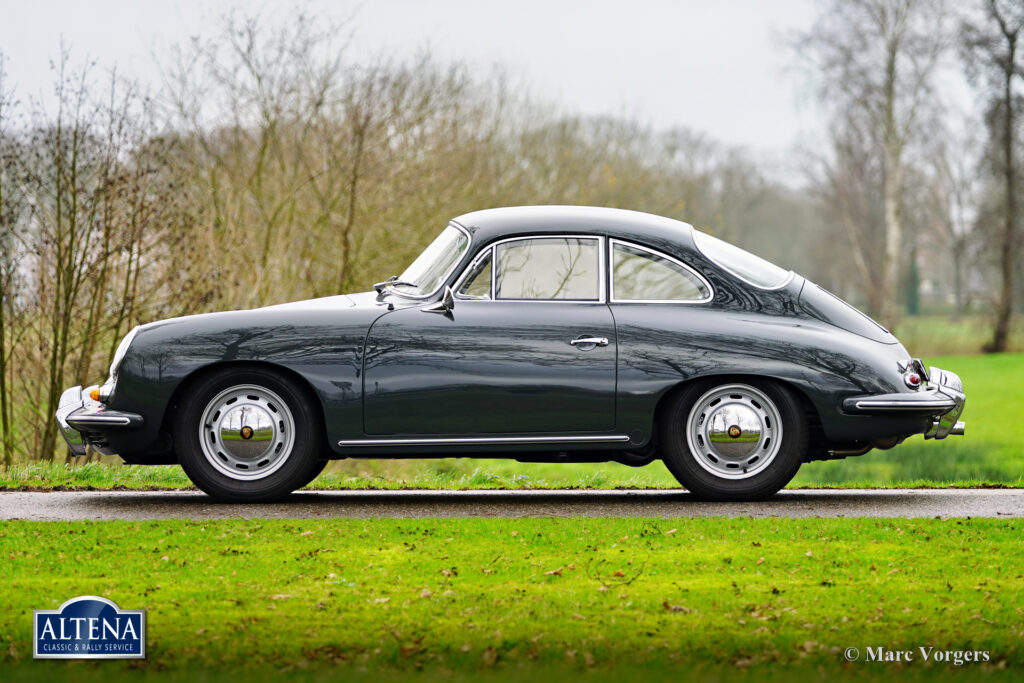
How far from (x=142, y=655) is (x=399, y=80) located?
1580 cm

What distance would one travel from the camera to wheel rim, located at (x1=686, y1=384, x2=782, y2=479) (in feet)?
25.6

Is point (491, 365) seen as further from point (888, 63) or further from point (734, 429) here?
point (888, 63)

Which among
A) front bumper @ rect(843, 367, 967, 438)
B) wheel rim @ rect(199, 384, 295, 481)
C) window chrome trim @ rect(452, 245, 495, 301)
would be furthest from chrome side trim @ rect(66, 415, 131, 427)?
front bumper @ rect(843, 367, 967, 438)

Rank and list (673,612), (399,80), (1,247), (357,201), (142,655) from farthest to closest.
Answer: (399,80)
(357,201)
(1,247)
(673,612)
(142,655)

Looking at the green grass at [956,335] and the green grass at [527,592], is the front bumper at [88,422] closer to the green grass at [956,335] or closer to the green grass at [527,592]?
the green grass at [527,592]

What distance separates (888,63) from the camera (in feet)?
130

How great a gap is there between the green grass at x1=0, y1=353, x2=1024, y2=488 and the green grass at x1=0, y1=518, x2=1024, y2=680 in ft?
8.44

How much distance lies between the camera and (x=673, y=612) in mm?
5156

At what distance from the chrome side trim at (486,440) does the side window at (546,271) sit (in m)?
0.87

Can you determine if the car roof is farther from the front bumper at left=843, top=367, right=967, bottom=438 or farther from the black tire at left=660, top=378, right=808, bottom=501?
the front bumper at left=843, top=367, right=967, bottom=438

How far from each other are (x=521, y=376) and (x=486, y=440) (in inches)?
17.5

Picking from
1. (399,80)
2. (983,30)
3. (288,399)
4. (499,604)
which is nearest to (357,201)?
(399,80)

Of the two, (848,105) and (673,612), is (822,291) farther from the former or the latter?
(848,105)

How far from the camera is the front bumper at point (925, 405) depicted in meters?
7.76
